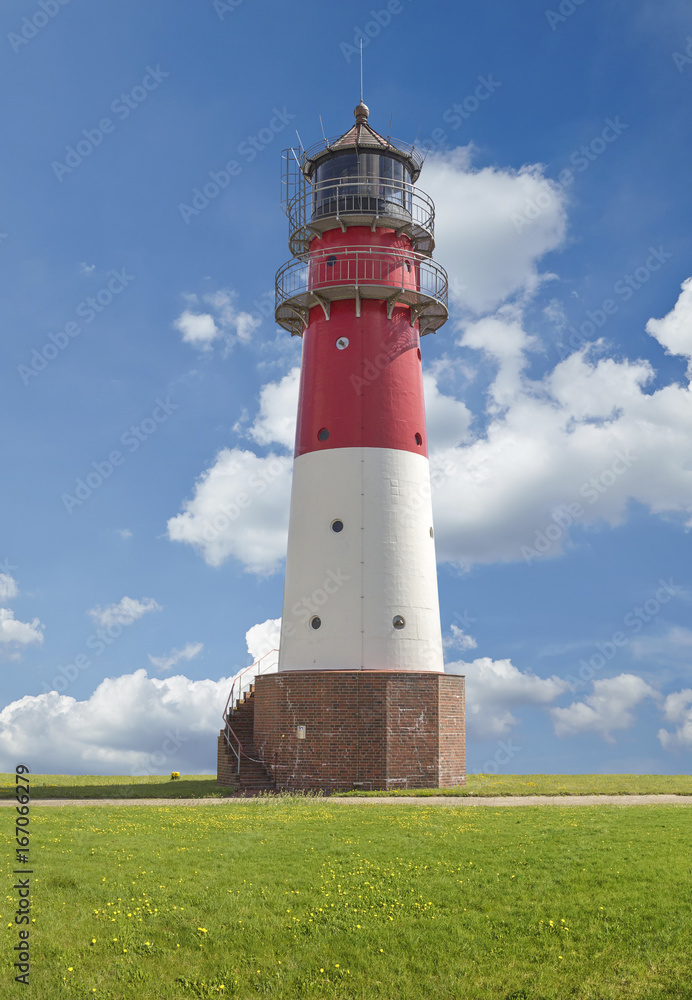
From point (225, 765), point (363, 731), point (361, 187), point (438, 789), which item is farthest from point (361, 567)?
point (361, 187)

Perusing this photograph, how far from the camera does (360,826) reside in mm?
15430

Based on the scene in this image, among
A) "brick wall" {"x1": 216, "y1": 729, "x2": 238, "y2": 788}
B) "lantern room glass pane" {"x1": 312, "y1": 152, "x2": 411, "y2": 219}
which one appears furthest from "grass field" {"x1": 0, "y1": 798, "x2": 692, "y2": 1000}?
"lantern room glass pane" {"x1": 312, "y1": 152, "x2": 411, "y2": 219}

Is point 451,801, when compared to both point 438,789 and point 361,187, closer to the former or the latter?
point 438,789

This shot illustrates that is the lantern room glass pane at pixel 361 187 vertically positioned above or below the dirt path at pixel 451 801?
above

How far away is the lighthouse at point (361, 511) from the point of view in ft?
74.8

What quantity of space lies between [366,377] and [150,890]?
16395mm

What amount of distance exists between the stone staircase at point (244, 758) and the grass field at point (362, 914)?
29.2ft

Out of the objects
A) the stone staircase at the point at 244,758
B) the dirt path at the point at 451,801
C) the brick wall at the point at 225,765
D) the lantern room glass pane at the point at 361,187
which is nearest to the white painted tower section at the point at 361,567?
the stone staircase at the point at 244,758

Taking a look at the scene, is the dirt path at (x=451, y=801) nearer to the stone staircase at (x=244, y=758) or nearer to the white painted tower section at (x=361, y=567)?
the stone staircase at (x=244, y=758)

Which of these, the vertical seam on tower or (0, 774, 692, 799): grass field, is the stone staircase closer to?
(0, 774, 692, 799): grass field

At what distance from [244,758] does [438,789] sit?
561cm

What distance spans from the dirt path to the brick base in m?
1.47

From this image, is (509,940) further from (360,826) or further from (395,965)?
(360,826)

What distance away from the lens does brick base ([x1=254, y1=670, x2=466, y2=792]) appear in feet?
73.7
